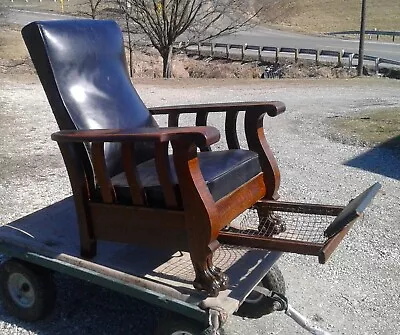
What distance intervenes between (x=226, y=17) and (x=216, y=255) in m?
16.9

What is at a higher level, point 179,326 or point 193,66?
point 179,326

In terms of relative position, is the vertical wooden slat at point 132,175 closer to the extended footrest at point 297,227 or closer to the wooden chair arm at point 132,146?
the wooden chair arm at point 132,146

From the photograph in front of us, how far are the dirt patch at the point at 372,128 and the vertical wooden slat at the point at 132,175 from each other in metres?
4.99

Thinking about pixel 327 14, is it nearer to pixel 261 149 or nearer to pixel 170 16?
pixel 170 16

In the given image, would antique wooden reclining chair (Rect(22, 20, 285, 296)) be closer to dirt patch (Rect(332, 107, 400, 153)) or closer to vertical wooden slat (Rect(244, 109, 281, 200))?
vertical wooden slat (Rect(244, 109, 281, 200))

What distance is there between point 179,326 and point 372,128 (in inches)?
251

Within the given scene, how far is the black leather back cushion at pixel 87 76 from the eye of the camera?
3.50 m

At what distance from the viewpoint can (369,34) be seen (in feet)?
102

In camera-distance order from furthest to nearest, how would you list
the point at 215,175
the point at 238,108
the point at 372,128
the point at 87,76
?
1. the point at 372,128
2. the point at 87,76
3. the point at 238,108
4. the point at 215,175

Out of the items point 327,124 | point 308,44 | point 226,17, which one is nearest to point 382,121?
point 327,124

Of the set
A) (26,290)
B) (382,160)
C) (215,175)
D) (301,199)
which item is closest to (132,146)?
(215,175)

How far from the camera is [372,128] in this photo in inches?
335

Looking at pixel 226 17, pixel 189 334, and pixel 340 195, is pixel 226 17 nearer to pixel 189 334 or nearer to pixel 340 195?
pixel 340 195

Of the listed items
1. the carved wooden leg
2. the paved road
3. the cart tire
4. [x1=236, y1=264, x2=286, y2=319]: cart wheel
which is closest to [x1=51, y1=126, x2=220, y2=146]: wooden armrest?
the carved wooden leg
